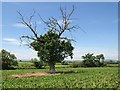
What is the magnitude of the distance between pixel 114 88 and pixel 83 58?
45.6 m

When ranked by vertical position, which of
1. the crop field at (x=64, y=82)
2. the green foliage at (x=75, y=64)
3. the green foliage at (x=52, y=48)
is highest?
the green foliage at (x=52, y=48)

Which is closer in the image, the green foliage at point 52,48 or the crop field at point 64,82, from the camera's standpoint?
the crop field at point 64,82

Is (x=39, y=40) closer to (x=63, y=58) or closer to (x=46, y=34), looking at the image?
(x=46, y=34)

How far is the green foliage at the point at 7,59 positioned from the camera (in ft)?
166

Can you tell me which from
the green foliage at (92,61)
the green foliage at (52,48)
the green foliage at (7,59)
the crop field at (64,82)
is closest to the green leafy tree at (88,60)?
the green foliage at (92,61)

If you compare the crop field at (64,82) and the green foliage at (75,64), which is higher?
the crop field at (64,82)

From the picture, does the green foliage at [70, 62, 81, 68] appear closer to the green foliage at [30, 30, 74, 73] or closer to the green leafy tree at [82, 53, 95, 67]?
Result: the green leafy tree at [82, 53, 95, 67]

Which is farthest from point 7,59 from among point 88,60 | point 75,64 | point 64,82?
point 64,82

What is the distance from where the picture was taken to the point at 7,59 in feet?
168

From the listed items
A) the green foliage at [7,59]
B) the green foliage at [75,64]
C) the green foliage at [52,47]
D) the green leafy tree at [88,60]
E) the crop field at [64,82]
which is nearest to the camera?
the crop field at [64,82]

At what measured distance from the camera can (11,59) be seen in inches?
2068

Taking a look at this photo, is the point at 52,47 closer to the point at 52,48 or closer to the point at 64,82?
the point at 52,48

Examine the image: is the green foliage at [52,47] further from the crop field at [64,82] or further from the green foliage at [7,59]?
the green foliage at [7,59]

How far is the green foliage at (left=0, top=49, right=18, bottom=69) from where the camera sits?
166 feet
